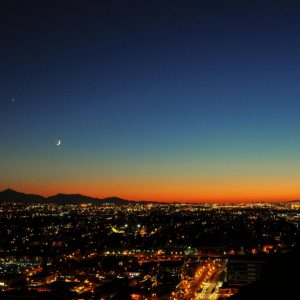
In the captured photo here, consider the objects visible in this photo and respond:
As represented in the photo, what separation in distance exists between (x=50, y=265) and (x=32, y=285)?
784cm

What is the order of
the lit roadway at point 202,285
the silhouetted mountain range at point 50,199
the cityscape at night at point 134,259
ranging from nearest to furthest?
1. the lit roadway at point 202,285
2. the cityscape at night at point 134,259
3. the silhouetted mountain range at point 50,199

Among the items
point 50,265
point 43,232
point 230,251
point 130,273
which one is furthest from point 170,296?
point 43,232

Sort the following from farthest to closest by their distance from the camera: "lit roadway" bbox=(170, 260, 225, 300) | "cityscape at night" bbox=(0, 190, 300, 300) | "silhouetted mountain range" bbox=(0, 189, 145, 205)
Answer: "silhouetted mountain range" bbox=(0, 189, 145, 205) → "cityscape at night" bbox=(0, 190, 300, 300) → "lit roadway" bbox=(170, 260, 225, 300)

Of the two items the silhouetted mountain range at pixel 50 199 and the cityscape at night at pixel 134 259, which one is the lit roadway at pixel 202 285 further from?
the silhouetted mountain range at pixel 50 199

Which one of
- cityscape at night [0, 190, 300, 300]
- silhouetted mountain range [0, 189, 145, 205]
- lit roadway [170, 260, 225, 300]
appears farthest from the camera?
silhouetted mountain range [0, 189, 145, 205]

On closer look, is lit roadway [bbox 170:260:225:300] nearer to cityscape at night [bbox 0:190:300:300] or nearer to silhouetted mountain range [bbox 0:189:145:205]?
cityscape at night [bbox 0:190:300:300]

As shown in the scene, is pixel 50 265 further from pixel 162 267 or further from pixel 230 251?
pixel 230 251

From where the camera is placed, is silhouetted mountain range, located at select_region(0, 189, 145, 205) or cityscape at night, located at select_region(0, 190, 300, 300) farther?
silhouetted mountain range, located at select_region(0, 189, 145, 205)

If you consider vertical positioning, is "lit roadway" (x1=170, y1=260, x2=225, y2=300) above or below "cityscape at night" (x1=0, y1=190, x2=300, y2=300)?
below

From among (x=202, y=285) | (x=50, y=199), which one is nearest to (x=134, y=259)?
(x=202, y=285)

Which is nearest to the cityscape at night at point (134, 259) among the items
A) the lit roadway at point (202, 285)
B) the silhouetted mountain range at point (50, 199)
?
the lit roadway at point (202, 285)

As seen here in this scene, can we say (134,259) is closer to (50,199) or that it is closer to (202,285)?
(202,285)

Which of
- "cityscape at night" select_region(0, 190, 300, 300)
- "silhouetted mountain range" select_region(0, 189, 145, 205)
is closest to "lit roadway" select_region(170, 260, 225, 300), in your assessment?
"cityscape at night" select_region(0, 190, 300, 300)

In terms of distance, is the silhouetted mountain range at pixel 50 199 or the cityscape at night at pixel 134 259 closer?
the cityscape at night at pixel 134 259
